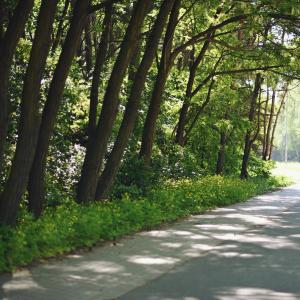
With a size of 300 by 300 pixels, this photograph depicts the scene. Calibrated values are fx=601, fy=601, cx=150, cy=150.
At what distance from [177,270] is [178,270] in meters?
0.02

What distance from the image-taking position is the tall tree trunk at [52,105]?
11312 millimetres

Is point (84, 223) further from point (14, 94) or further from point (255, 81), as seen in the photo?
point (255, 81)

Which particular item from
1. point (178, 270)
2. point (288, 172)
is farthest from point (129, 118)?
point (288, 172)

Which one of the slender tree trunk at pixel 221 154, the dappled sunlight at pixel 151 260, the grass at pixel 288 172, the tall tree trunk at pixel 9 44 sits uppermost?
the tall tree trunk at pixel 9 44

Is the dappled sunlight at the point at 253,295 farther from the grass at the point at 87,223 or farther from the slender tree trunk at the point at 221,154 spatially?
the slender tree trunk at the point at 221,154

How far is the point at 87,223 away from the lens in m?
10.4

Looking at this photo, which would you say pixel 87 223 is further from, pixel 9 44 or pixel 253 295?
pixel 253 295

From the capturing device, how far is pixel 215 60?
2738cm

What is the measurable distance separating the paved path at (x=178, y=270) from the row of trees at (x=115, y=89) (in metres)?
2.06

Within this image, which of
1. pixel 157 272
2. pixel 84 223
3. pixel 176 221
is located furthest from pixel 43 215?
pixel 176 221

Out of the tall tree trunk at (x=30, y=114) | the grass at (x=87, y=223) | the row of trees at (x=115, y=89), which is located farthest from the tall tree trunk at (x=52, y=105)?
the tall tree trunk at (x=30, y=114)

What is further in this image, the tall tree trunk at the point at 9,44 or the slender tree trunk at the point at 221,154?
the slender tree trunk at the point at 221,154

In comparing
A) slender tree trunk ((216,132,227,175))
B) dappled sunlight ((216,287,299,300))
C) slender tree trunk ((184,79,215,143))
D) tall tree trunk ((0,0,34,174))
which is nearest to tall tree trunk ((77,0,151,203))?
tall tree trunk ((0,0,34,174))

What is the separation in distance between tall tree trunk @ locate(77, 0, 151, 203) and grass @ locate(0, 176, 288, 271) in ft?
1.88
